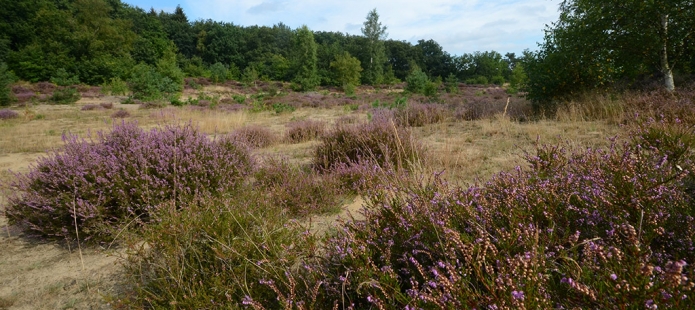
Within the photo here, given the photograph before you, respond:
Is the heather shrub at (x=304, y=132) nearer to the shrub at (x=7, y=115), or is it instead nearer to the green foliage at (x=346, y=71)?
the shrub at (x=7, y=115)

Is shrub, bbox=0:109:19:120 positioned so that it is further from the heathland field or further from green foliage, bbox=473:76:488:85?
green foliage, bbox=473:76:488:85

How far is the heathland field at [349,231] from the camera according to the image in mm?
1391

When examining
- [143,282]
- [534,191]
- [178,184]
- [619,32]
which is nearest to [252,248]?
[143,282]

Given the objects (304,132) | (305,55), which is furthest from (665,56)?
(305,55)

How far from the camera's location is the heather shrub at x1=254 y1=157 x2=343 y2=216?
373 centimetres

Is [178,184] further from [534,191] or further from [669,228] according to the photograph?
[669,228]

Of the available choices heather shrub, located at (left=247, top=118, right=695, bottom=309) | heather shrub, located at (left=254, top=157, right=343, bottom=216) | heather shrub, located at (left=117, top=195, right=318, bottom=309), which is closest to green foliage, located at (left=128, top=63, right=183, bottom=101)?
heather shrub, located at (left=254, top=157, right=343, bottom=216)

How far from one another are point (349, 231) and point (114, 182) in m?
2.51

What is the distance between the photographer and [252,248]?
2.42 m

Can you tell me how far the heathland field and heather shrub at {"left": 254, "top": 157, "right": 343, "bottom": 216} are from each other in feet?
0.08

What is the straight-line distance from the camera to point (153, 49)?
55.0m

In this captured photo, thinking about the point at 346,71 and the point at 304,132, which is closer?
the point at 304,132

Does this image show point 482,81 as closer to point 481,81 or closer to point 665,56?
point 481,81

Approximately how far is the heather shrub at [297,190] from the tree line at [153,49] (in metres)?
24.5
